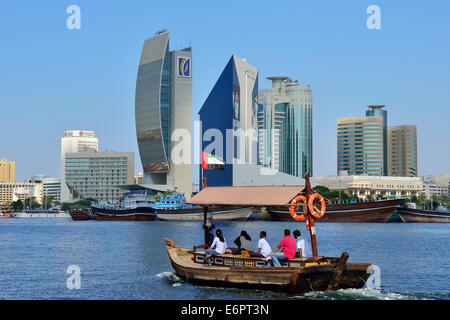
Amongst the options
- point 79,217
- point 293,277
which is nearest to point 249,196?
point 293,277

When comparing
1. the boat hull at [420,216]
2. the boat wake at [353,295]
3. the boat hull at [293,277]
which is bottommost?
the boat hull at [420,216]

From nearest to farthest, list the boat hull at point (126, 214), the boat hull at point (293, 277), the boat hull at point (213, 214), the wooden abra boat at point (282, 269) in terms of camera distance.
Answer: the boat hull at point (293, 277), the wooden abra boat at point (282, 269), the boat hull at point (213, 214), the boat hull at point (126, 214)

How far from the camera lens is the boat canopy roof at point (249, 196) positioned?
30.4 m

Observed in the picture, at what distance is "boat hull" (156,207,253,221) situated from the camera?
459 ft

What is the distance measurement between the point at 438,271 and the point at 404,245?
22.6 m

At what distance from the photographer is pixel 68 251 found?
58.2m

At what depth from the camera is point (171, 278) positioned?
36.8 meters

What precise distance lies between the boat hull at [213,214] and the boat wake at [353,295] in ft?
358

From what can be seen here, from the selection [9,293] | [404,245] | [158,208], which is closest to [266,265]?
[9,293]

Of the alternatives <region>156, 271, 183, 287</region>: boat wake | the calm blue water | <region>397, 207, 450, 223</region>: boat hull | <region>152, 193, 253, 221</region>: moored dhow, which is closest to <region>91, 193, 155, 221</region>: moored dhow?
<region>152, 193, 253, 221</region>: moored dhow

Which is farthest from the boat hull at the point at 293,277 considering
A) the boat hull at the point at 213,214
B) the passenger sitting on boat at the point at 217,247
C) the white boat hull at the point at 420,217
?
the boat hull at the point at 213,214

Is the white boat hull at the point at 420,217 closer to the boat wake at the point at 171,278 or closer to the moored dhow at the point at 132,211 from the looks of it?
the moored dhow at the point at 132,211

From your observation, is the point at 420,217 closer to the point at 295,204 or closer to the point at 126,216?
the point at 126,216
